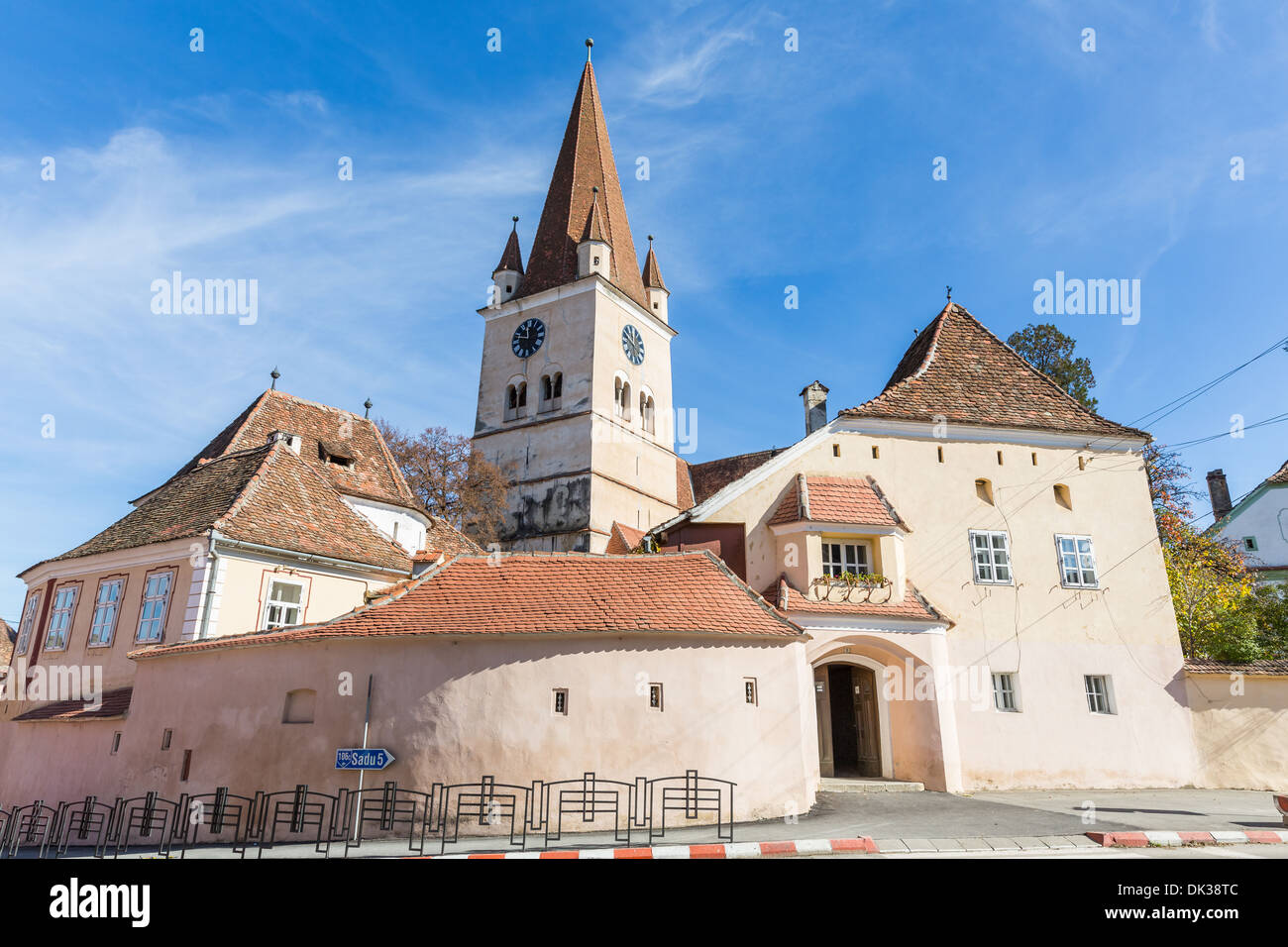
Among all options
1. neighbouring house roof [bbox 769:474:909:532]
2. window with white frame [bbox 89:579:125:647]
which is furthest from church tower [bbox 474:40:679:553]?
window with white frame [bbox 89:579:125:647]

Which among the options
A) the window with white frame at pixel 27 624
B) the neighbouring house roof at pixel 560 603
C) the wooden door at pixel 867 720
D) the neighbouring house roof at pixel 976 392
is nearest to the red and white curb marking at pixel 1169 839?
the neighbouring house roof at pixel 560 603

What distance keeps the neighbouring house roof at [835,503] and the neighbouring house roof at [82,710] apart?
50.8ft

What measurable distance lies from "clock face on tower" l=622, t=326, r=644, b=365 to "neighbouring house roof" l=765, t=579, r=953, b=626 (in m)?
30.0

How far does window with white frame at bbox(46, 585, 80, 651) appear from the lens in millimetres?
20266

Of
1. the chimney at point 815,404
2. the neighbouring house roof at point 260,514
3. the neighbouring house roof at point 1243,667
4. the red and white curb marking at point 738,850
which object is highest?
the chimney at point 815,404

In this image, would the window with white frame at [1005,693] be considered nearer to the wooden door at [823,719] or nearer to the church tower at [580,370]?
the wooden door at [823,719]

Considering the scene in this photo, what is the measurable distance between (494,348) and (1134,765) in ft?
129

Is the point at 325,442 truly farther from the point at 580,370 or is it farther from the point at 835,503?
the point at 580,370

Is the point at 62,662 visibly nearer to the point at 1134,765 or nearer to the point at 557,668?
the point at 557,668

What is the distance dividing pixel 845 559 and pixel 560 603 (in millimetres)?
8619

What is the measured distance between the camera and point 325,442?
26203mm

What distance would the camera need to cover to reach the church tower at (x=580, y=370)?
1668 inches

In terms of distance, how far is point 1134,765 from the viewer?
18969 millimetres

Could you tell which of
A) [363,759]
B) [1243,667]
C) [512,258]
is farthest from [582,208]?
[363,759]
